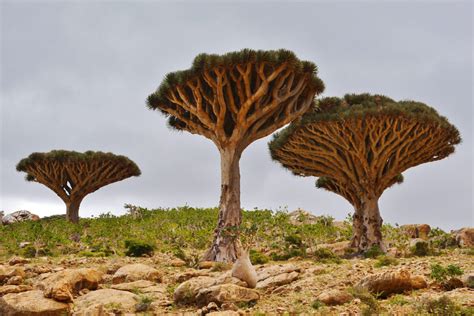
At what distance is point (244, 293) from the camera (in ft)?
32.6

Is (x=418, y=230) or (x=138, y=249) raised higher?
(x=418, y=230)

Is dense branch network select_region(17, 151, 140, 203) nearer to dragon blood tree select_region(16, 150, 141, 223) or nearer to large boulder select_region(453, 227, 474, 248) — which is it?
dragon blood tree select_region(16, 150, 141, 223)

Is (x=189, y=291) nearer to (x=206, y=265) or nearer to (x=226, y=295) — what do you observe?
(x=226, y=295)

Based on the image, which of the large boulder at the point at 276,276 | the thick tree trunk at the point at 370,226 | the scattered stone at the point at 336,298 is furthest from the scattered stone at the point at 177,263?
the scattered stone at the point at 336,298

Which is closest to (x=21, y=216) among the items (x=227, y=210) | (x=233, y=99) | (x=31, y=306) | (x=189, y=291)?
(x=227, y=210)

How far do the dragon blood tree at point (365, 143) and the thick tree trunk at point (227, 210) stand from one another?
447 centimetres

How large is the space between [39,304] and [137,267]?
4.06 metres

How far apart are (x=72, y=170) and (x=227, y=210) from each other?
22.4 metres

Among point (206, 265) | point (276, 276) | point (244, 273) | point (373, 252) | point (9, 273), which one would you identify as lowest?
point (9, 273)

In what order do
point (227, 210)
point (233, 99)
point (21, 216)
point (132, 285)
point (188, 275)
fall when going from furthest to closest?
point (21, 216) → point (233, 99) → point (227, 210) → point (188, 275) → point (132, 285)

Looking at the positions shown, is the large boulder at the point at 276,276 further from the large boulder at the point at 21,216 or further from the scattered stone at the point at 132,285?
the large boulder at the point at 21,216

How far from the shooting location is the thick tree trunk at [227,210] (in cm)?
1639

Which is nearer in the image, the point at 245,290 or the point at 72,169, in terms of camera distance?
the point at 245,290

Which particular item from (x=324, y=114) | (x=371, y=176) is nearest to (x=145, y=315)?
(x=324, y=114)
